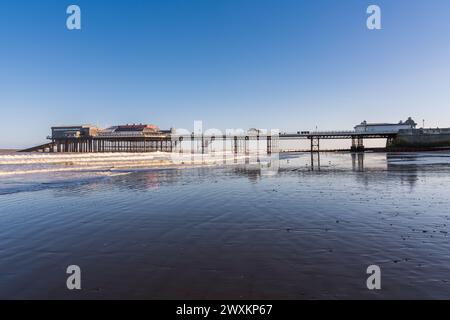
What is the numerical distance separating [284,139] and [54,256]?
490 feet

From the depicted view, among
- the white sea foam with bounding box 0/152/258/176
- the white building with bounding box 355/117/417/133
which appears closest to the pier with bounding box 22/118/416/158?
the white building with bounding box 355/117/417/133

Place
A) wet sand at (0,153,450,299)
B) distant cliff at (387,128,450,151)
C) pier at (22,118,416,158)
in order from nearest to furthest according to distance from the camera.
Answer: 1. wet sand at (0,153,450,299)
2. distant cliff at (387,128,450,151)
3. pier at (22,118,416,158)

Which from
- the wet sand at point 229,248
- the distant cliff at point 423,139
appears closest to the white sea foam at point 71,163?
the wet sand at point 229,248

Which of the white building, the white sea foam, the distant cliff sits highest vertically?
the white building

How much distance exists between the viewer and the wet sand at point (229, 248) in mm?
4598

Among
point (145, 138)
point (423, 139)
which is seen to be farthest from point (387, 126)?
point (145, 138)

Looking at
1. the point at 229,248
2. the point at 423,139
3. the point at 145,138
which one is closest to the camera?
the point at 229,248

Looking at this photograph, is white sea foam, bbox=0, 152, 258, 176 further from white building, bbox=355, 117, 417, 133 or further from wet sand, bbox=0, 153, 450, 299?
white building, bbox=355, 117, 417, 133

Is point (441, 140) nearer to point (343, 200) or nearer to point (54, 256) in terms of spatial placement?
point (343, 200)

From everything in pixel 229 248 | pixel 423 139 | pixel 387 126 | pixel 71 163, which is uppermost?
pixel 387 126

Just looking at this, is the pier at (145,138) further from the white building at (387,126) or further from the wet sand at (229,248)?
the wet sand at (229,248)

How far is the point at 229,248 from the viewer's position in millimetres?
6570

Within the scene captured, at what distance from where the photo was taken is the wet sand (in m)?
4.60

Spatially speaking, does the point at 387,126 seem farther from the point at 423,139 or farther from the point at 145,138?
the point at 145,138
